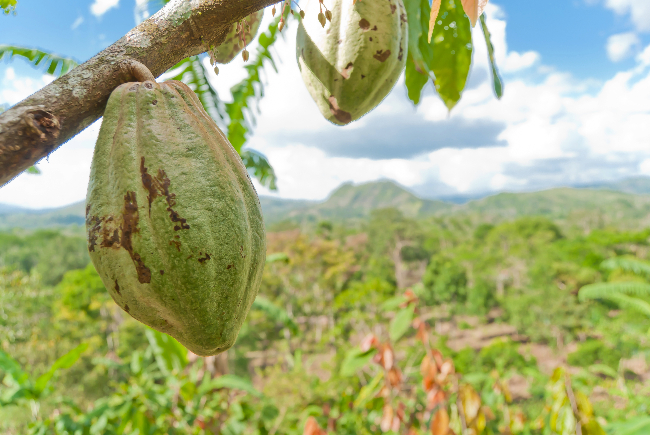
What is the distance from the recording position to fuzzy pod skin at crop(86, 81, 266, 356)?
49 centimetres

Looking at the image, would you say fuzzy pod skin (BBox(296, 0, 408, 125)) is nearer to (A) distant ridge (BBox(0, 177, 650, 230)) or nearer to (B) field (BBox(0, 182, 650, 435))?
(B) field (BBox(0, 182, 650, 435))

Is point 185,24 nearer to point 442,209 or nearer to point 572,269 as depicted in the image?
point 572,269

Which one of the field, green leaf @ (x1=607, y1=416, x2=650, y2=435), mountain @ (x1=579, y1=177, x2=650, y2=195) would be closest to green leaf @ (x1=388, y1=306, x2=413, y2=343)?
the field

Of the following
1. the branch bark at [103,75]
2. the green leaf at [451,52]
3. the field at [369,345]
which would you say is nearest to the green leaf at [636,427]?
the field at [369,345]

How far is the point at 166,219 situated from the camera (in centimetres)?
49

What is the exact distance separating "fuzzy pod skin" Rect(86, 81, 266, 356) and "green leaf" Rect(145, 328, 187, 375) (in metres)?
3.15

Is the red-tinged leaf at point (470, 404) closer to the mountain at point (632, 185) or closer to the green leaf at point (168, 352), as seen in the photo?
the green leaf at point (168, 352)

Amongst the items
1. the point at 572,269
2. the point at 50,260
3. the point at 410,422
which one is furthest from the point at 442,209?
the point at 410,422

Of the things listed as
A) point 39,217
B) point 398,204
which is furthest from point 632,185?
point 39,217

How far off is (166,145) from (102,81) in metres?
0.12

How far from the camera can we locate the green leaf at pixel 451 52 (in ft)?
3.54

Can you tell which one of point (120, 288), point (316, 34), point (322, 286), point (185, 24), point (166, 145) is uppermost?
point (316, 34)

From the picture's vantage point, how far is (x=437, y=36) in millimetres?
1114

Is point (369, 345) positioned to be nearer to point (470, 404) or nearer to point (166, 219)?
point (470, 404)
